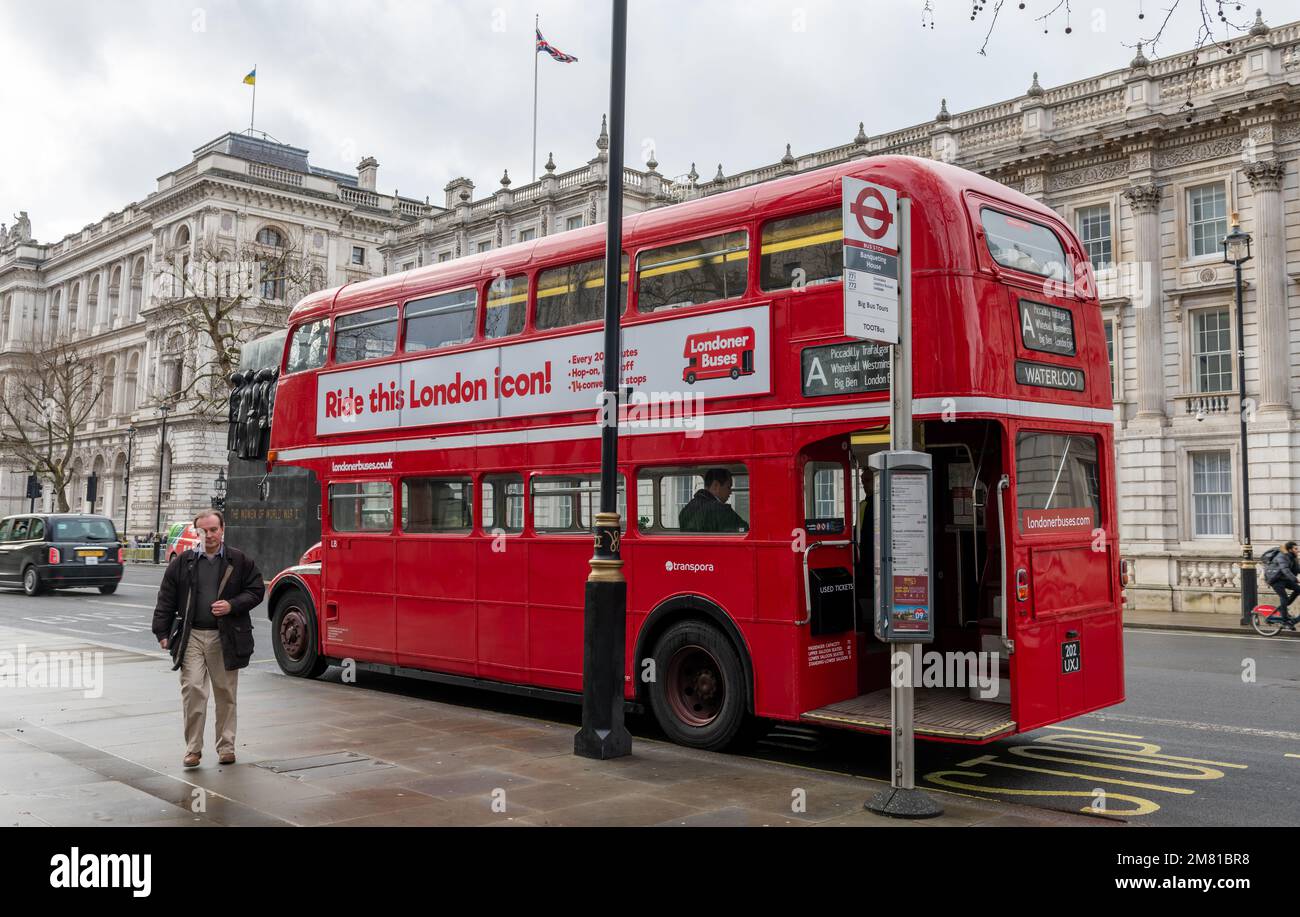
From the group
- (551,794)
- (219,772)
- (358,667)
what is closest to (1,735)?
(219,772)

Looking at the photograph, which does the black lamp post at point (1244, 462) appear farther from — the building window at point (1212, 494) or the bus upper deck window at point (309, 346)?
the bus upper deck window at point (309, 346)

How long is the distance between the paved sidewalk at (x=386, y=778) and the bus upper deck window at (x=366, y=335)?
4187 millimetres

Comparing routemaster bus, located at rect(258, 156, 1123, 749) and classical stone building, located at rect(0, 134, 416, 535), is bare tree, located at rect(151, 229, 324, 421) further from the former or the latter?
routemaster bus, located at rect(258, 156, 1123, 749)

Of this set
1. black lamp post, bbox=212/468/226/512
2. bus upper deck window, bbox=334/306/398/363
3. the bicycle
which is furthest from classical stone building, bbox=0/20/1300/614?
black lamp post, bbox=212/468/226/512

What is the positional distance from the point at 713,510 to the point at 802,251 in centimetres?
232

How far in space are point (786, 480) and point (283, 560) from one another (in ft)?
72.7

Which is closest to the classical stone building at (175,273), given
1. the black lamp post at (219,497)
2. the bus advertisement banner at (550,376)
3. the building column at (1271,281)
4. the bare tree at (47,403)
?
the bare tree at (47,403)

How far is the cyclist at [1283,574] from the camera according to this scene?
2097cm

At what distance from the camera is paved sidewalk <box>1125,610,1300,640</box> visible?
22.3 metres

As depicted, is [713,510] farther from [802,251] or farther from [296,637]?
[296,637]

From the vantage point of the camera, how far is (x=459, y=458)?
11.6 metres

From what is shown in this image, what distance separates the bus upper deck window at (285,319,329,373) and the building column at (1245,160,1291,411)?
2456 cm

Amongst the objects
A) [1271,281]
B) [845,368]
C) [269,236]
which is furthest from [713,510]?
[269,236]

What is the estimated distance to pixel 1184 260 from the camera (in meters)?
29.7
